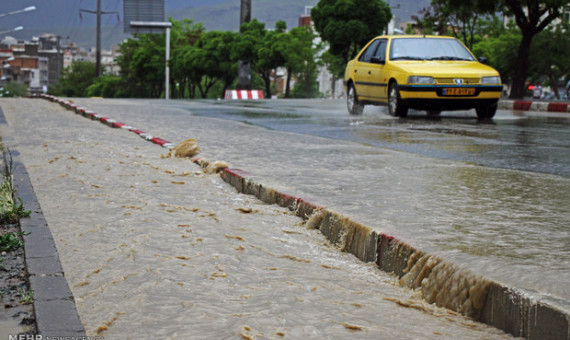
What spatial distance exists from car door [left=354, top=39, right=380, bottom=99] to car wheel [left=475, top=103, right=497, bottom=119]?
7.66ft

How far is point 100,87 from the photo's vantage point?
94.6m

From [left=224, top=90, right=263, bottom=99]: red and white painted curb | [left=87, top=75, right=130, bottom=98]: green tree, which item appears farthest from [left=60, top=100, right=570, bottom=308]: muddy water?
[left=87, top=75, right=130, bottom=98]: green tree

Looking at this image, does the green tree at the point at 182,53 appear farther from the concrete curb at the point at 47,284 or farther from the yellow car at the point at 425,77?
the concrete curb at the point at 47,284

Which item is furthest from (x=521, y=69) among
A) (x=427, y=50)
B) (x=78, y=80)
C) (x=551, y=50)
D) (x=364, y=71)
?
(x=78, y=80)

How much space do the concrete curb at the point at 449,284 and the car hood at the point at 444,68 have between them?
10286mm

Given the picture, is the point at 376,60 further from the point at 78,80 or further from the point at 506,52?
the point at 78,80

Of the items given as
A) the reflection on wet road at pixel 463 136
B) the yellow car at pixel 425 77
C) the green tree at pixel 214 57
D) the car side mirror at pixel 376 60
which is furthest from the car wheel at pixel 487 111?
the green tree at pixel 214 57

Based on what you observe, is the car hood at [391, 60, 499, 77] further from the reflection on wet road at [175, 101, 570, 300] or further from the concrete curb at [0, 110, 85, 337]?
the concrete curb at [0, 110, 85, 337]

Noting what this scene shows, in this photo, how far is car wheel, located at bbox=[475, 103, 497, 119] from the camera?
1595 centimetres

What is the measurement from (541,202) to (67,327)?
346 centimetres

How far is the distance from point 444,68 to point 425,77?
0.50 meters

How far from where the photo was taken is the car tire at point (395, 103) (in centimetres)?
1566

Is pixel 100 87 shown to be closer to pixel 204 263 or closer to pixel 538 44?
pixel 538 44

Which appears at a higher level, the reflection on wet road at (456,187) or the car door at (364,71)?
the car door at (364,71)
